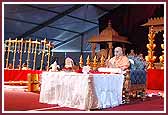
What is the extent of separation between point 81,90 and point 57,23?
6.65 m

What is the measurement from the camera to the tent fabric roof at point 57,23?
8.80 meters

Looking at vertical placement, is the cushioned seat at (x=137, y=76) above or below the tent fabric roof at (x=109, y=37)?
below

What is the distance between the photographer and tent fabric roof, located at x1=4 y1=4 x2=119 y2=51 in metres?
8.80

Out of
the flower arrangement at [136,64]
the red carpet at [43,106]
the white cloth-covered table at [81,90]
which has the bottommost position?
the red carpet at [43,106]

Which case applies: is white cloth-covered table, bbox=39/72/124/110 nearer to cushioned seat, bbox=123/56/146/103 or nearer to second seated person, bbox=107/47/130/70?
cushioned seat, bbox=123/56/146/103

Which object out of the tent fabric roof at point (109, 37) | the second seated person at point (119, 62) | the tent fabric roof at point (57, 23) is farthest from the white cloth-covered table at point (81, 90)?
the tent fabric roof at point (109, 37)

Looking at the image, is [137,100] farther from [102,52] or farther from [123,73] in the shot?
[102,52]

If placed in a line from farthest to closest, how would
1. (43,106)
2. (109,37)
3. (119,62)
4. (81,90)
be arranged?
(109,37)
(119,62)
(43,106)
(81,90)

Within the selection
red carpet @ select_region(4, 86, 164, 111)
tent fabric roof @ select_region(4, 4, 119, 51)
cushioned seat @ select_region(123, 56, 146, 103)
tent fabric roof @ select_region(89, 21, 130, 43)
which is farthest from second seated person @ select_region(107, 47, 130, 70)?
tent fabric roof @ select_region(89, 21, 130, 43)

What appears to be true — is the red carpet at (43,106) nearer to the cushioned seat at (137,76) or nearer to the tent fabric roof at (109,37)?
the cushioned seat at (137,76)

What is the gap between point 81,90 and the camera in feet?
12.7

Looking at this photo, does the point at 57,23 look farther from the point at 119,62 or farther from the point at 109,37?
the point at 119,62

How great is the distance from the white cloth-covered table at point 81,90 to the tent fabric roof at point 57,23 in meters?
4.16

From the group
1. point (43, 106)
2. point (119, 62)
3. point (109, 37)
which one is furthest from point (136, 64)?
point (109, 37)
